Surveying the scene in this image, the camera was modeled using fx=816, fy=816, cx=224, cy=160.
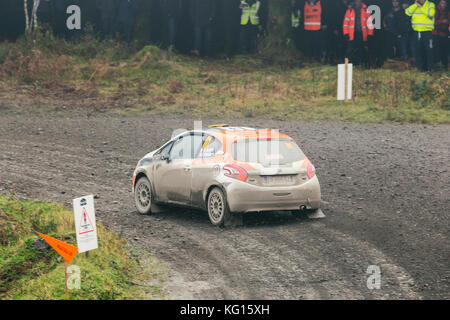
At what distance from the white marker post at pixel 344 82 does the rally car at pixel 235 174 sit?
12.5 meters

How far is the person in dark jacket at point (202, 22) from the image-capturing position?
101 feet

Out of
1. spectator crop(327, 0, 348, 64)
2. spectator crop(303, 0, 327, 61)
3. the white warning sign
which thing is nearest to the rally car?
the white warning sign

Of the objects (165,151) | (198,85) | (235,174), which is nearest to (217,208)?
(235,174)

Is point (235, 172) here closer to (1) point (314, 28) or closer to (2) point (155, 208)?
(2) point (155, 208)

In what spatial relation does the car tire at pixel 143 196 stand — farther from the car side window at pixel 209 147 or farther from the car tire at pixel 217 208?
the car tire at pixel 217 208

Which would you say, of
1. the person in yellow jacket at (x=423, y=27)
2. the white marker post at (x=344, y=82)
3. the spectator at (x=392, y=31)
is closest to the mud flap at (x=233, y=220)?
the white marker post at (x=344, y=82)

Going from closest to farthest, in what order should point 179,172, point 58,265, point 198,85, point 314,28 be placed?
point 58,265, point 179,172, point 198,85, point 314,28

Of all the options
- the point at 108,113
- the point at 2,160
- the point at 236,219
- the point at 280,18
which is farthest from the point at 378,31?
the point at 236,219

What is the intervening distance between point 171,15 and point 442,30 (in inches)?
396

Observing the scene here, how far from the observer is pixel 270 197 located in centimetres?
1249

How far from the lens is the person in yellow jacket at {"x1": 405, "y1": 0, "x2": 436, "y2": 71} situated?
26.8m
